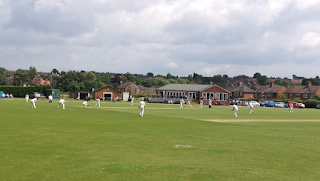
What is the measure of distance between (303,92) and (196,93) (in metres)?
44.2

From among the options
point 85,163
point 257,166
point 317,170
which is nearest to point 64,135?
point 85,163

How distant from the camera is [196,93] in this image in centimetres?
11094

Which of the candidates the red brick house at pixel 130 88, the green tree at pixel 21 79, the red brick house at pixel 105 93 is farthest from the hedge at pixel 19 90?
the red brick house at pixel 130 88

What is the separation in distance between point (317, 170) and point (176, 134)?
1064 centimetres

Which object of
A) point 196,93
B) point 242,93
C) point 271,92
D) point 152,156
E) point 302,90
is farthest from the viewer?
point 242,93

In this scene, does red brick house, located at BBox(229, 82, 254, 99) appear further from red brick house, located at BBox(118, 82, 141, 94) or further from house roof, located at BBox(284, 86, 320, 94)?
red brick house, located at BBox(118, 82, 141, 94)

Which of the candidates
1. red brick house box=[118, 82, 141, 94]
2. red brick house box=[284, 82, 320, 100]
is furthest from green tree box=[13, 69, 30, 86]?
red brick house box=[284, 82, 320, 100]

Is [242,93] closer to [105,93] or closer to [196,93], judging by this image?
[196,93]

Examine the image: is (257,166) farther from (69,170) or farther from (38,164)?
(38,164)

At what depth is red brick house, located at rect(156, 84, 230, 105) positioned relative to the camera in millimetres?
108500

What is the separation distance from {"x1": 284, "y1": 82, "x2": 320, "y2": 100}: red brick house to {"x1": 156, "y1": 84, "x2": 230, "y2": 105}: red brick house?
38.2m

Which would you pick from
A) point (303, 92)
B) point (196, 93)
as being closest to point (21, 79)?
point (196, 93)

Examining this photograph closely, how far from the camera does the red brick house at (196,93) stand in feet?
356

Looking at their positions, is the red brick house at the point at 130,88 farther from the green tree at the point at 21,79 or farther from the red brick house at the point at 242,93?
the red brick house at the point at 242,93
